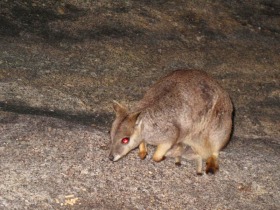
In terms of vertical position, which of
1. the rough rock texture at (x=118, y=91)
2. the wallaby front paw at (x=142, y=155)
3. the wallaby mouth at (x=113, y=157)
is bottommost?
the rough rock texture at (x=118, y=91)

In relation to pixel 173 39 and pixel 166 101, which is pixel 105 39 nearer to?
pixel 173 39

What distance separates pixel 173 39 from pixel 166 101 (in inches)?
178

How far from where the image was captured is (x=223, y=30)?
38.6 feet

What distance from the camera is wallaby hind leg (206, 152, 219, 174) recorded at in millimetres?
6805

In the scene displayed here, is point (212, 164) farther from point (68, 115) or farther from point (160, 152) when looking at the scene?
point (68, 115)

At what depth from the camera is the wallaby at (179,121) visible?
6.43m

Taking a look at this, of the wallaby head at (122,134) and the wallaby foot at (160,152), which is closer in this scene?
the wallaby head at (122,134)

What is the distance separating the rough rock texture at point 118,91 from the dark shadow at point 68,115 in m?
0.02

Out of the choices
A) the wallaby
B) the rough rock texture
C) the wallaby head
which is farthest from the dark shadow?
the wallaby head

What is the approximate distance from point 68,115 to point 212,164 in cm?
228

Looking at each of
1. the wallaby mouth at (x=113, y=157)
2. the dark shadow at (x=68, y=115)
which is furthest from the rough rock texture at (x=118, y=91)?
the wallaby mouth at (x=113, y=157)

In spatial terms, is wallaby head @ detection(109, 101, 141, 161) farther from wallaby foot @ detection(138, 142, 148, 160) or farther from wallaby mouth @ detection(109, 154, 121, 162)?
wallaby foot @ detection(138, 142, 148, 160)

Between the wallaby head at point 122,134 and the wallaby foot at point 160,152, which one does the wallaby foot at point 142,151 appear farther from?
the wallaby head at point 122,134

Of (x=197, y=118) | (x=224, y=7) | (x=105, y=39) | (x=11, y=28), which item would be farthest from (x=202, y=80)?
(x=224, y=7)
